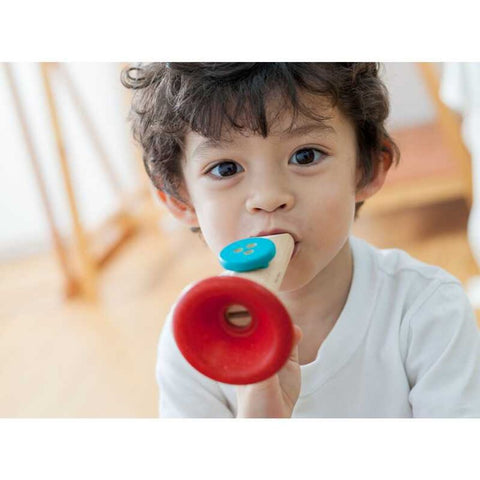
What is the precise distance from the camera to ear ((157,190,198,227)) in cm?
75

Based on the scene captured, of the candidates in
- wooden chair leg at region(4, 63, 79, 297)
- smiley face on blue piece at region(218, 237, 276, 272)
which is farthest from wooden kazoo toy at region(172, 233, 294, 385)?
wooden chair leg at region(4, 63, 79, 297)

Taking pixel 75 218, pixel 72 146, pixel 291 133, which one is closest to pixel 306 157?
Result: pixel 291 133

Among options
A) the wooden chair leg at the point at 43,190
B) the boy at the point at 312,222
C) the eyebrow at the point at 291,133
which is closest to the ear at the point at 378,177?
the boy at the point at 312,222

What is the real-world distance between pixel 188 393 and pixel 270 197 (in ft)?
0.87

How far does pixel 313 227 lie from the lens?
0.62m

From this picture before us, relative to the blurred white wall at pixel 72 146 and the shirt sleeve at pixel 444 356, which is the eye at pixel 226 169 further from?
the blurred white wall at pixel 72 146

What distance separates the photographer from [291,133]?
608 mm

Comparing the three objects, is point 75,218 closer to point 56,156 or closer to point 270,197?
point 56,156

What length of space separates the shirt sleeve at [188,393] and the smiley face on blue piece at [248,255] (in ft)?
0.79

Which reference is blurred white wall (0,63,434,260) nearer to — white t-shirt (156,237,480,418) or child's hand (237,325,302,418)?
white t-shirt (156,237,480,418)

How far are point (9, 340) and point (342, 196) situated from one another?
1149mm
